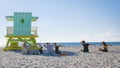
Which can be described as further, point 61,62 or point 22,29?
point 22,29

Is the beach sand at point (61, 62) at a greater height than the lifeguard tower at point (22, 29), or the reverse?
the lifeguard tower at point (22, 29)

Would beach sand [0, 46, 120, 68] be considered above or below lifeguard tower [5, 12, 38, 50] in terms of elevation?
below

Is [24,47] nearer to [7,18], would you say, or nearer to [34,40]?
[34,40]

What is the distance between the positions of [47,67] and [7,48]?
17274mm

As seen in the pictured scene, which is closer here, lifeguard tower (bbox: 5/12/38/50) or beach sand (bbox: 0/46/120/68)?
beach sand (bbox: 0/46/120/68)

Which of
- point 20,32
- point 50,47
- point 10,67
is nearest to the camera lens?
point 10,67

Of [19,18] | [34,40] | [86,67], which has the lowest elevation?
[86,67]

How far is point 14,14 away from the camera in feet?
89.6

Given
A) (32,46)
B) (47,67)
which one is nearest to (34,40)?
(32,46)

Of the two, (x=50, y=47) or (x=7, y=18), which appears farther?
(x=7, y=18)

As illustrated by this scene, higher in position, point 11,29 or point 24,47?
point 11,29

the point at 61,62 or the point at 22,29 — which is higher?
the point at 22,29

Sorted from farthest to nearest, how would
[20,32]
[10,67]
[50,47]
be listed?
[20,32]
[50,47]
[10,67]

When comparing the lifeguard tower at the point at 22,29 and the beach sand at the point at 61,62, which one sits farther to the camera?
the lifeguard tower at the point at 22,29
